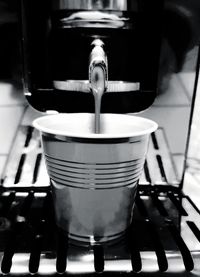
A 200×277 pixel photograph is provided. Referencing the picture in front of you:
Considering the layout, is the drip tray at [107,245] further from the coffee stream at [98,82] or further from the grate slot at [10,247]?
the coffee stream at [98,82]

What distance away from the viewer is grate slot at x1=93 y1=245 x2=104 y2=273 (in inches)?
12.8

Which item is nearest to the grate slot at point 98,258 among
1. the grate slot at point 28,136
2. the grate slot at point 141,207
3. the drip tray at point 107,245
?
the drip tray at point 107,245

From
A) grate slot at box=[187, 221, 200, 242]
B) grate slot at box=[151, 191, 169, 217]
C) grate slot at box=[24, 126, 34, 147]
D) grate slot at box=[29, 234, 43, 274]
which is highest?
grate slot at box=[24, 126, 34, 147]

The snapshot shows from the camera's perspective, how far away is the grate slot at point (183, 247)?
0.33m

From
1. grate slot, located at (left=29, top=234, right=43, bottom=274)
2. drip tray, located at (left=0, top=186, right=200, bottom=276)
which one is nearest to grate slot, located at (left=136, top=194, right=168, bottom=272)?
drip tray, located at (left=0, top=186, right=200, bottom=276)

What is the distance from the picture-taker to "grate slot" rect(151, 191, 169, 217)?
1.47 ft

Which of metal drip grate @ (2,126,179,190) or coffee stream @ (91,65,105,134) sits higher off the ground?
coffee stream @ (91,65,105,134)

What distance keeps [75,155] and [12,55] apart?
8.3 inches

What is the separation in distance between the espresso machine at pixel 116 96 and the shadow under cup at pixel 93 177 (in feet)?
0.06

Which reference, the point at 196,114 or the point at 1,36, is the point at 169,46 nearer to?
the point at 196,114

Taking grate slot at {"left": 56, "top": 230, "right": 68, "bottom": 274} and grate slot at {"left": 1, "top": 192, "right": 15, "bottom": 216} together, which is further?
grate slot at {"left": 1, "top": 192, "right": 15, "bottom": 216}

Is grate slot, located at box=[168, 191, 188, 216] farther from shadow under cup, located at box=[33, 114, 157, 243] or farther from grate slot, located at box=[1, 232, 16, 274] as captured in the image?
grate slot, located at box=[1, 232, 16, 274]

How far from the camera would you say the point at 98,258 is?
0.34 m

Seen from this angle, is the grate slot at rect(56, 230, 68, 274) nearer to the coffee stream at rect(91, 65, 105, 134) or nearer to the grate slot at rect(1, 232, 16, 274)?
the grate slot at rect(1, 232, 16, 274)
